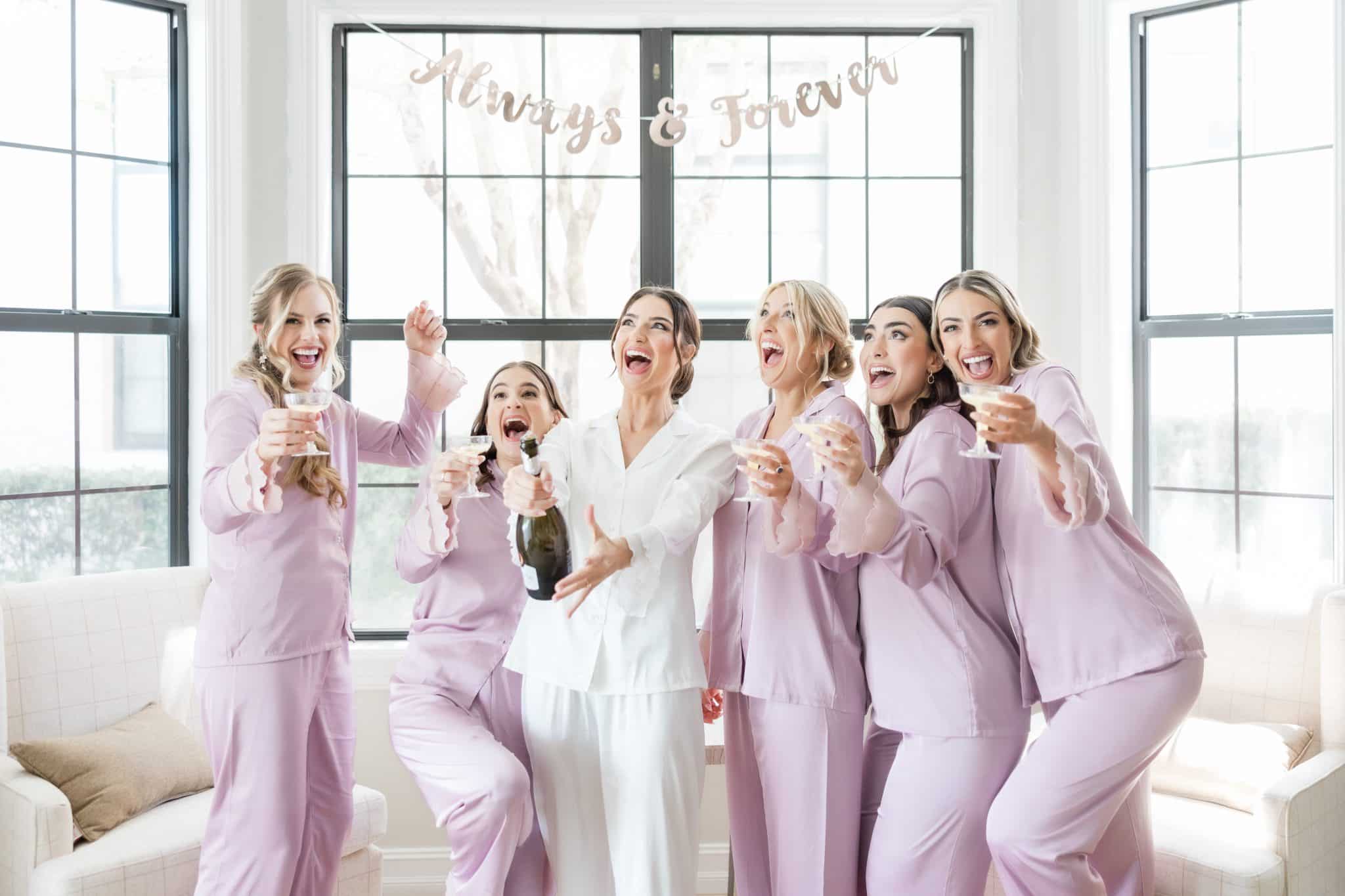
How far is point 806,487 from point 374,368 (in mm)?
2058

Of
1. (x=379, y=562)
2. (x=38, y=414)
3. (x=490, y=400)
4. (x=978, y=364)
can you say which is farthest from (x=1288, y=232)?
(x=38, y=414)

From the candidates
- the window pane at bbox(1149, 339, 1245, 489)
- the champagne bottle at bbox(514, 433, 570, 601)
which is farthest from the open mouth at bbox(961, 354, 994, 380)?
the window pane at bbox(1149, 339, 1245, 489)

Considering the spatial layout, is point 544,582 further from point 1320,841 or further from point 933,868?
point 1320,841

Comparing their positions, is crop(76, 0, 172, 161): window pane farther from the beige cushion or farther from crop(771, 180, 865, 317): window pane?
the beige cushion

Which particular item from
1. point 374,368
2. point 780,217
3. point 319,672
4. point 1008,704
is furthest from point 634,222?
point 1008,704

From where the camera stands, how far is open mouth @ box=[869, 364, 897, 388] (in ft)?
8.13

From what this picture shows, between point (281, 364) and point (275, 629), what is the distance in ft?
2.05

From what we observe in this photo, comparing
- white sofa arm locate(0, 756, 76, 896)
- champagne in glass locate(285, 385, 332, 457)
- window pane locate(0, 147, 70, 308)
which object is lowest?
white sofa arm locate(0, 756, 76, 896)

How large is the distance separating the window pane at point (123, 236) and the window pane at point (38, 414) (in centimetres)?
20

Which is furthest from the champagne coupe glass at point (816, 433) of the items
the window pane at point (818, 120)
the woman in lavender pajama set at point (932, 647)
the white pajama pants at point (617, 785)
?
the window pane at point (818, 120)

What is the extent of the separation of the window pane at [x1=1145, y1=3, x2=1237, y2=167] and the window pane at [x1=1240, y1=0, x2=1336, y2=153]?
0.05 metres

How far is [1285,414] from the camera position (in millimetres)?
3527

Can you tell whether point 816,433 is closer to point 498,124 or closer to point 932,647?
point 932,647

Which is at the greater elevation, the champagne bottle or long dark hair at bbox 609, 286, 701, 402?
long dark hair at bbox 609, 286, 701, 402
